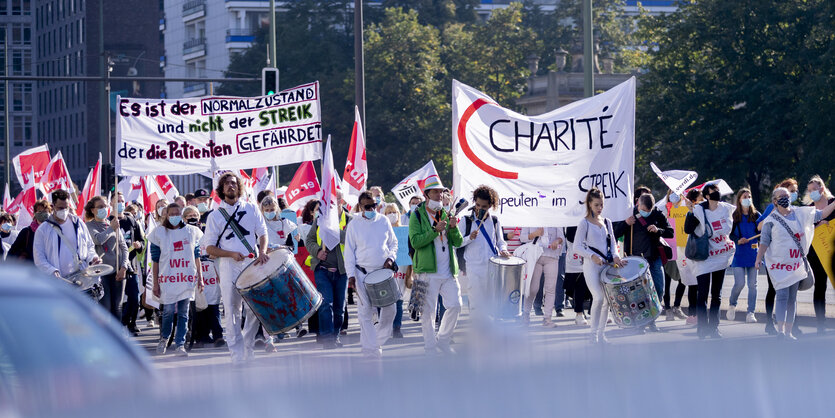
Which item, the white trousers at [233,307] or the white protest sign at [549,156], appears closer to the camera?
the white trousers at [233,307]

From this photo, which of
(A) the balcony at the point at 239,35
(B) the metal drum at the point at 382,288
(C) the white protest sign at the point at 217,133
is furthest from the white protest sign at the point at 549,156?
(A) the balcony at the point at 239,35

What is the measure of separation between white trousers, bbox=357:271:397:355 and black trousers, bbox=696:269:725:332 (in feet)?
11.4

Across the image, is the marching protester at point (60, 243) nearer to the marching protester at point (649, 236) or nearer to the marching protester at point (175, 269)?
the marching protester at point (175, 269)

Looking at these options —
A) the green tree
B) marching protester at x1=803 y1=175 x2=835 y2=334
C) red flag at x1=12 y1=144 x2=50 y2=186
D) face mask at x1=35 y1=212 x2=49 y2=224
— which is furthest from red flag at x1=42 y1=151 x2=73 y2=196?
the green tree

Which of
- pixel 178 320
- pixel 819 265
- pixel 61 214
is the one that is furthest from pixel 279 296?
pixel 819 265

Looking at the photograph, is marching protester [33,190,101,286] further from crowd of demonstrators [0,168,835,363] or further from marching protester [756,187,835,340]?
marching protester [756,187,835,340]

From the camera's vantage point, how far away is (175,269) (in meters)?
13.3

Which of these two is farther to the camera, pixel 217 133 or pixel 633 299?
pixel 217 133

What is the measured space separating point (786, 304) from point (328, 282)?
4.94m

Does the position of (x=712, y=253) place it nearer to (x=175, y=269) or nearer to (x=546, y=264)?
(x=546, y=264)

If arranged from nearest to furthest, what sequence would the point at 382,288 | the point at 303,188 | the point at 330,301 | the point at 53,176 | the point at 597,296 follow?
1. the point at 382,288
2. the point at 597,296
3. the point at 330,301
4. the point at 303,188
5. the point at 53,176

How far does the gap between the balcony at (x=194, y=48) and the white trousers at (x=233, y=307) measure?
103 metres

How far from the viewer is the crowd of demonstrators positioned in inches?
471

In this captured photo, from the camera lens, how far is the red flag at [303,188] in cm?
1881
